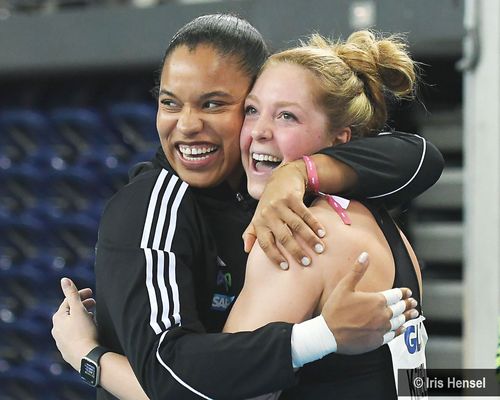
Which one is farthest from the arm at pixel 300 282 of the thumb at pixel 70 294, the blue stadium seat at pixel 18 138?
the blue stadium seat at pixel 18 138

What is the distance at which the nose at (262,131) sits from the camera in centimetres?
161

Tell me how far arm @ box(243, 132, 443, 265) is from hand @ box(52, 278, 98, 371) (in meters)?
Answer: 0.45

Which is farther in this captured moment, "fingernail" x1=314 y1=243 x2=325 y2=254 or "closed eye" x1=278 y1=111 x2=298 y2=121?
"closed eye" x1=278 y1=111 x2=298 y2=121

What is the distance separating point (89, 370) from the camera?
5.41 feet

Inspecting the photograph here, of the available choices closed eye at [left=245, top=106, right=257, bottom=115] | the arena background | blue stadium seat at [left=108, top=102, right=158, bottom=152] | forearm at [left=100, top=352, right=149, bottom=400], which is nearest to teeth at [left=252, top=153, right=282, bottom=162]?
closed eye at [left=245, top=106, right=257, bottom=115]

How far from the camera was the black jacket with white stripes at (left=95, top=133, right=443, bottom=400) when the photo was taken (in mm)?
1358

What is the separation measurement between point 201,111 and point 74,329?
52 centimetres

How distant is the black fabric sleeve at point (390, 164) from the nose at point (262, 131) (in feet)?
0.37

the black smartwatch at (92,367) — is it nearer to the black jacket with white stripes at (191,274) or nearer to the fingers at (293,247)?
the black jacket with white stripes at (191,274)

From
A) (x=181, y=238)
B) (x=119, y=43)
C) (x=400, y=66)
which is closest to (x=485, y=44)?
(x=119, y=43)

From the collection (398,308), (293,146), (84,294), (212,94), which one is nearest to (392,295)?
(398,308)

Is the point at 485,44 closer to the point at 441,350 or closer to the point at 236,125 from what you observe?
the point at 441,350

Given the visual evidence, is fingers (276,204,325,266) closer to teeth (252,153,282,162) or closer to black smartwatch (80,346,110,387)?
teeth (252,153,282,162)

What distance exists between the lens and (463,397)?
3.39 metres
